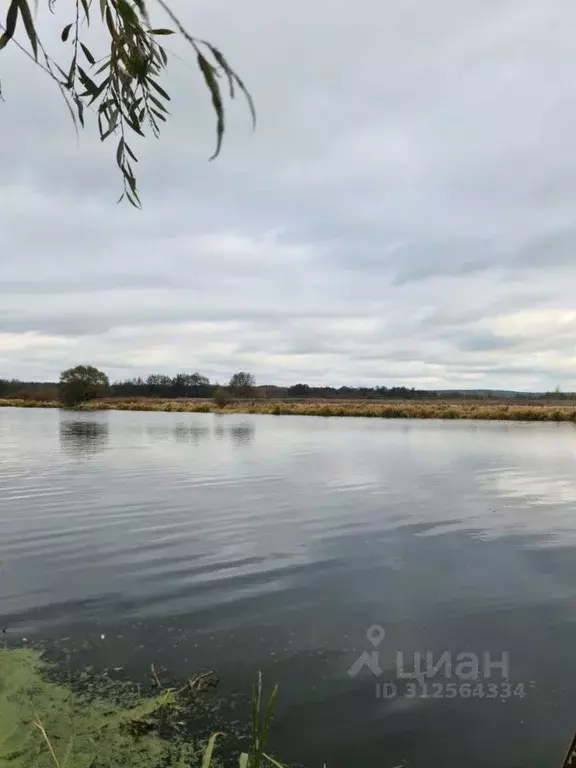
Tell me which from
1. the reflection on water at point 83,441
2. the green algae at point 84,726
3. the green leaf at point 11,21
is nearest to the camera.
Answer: the green leaf at point 11,21

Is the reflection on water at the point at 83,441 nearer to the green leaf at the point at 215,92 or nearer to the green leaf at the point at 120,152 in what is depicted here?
the green leaf at the point at 120,152

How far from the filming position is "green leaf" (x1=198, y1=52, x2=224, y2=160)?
2.19m

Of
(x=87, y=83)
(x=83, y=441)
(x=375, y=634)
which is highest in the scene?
(x=87, y=83)

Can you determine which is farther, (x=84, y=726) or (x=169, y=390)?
(x=169, y=390)

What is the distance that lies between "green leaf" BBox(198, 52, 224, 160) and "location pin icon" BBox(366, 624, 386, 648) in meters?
5.39

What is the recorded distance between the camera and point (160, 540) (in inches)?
402

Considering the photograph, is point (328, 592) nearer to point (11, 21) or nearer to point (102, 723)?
point (102, 723)

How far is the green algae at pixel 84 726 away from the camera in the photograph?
392 centimetres

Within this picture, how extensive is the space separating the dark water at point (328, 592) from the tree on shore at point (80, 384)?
2747 inches

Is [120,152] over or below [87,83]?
below

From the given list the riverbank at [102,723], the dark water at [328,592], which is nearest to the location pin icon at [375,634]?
the dark water at [328,592]

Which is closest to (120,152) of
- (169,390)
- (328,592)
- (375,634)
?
(375,634)

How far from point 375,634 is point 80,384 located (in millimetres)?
83528

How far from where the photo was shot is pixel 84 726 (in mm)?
4305
